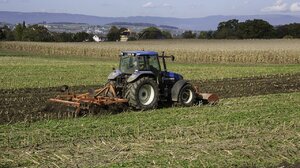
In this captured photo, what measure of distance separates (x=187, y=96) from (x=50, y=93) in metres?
6.08

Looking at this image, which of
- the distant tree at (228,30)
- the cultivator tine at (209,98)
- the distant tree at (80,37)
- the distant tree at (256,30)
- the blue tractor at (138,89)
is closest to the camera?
the blue tractor at (138,89)

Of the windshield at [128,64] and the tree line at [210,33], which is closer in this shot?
the windshield at [128,64]

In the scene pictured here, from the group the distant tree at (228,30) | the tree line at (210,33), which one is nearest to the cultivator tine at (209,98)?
the tree line at (210,33)

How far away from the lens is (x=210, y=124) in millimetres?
11469

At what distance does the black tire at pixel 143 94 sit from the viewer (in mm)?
13562

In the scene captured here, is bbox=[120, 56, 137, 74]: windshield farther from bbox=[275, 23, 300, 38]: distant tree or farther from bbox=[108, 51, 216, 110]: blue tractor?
bbox=[275, 23, 300, 38]: distant tree

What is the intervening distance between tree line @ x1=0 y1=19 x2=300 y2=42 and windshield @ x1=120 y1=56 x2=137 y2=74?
82.8 meters

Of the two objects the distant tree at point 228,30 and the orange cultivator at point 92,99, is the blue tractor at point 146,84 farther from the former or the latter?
the distant tree at point 228,30

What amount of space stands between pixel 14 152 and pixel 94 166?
67.0 inches

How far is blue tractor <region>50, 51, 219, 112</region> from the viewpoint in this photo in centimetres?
1348

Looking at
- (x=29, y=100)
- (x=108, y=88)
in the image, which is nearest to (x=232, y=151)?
(x=108, y=88)

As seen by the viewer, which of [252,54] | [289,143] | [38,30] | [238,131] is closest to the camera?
[289,143]

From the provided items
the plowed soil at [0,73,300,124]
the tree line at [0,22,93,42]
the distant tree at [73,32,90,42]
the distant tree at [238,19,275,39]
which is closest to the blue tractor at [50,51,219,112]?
the plowed soil at [0,73,300,124]

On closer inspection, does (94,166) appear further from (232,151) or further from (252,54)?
(252,54)
